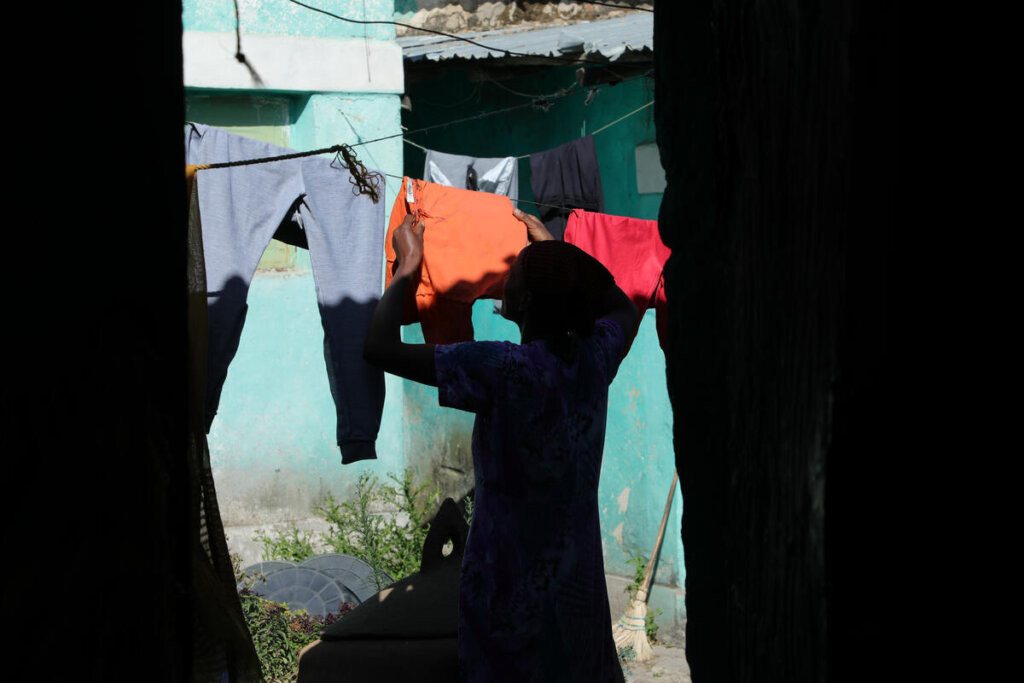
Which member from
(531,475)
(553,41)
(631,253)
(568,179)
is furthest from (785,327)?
(553,41)

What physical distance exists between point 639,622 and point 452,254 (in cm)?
285

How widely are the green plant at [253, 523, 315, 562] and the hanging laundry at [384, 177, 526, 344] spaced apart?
2485 mm

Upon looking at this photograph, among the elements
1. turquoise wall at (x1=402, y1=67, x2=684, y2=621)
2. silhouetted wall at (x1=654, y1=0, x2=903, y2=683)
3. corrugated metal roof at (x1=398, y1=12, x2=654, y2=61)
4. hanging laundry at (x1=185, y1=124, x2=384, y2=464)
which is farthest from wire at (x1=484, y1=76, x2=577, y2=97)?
silhouetted wall at (x1=654, y1=0, x2=903, y2=683)

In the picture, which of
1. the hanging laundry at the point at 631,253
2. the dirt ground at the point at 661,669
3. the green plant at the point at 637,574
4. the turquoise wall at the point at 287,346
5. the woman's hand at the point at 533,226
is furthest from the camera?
the green plant at the point at 637,574

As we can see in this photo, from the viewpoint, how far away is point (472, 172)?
5.35 meters

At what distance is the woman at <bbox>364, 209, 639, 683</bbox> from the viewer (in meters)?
2.05

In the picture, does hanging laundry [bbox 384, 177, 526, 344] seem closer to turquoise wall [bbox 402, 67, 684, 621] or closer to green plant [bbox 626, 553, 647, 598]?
turquoise wall [bbox 402, 67, 684, 621]

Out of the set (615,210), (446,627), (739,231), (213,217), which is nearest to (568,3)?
(615,210)

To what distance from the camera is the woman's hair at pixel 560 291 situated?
219 cm

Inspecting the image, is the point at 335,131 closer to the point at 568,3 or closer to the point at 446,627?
the point at 568,3

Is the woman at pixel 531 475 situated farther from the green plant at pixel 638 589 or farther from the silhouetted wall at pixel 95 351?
the green plant at pixel 638 589

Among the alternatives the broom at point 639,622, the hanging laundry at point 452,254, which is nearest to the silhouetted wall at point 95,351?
the hanging laundry at point 452,254

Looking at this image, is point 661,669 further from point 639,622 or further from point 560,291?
point 560,291

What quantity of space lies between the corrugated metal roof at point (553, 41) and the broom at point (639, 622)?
2.46m
